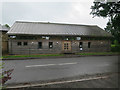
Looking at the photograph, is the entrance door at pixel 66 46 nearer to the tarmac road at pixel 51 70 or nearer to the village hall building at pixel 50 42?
the village hall building at pixel 50 42

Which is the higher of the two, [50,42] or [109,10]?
[109,10]

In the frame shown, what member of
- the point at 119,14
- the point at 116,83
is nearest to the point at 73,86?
the point at 116,83

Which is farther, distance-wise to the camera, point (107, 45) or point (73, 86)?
point (107, 45)

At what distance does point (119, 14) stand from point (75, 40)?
10249 millimetres

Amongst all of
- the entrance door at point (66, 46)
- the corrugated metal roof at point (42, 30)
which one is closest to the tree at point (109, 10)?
the corrugated metal roof at point (42, 30)

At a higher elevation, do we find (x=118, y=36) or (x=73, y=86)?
(x=118, y=36)

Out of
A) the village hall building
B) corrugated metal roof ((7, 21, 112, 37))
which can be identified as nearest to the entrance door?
the village hall building

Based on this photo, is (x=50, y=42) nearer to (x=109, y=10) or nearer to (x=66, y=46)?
(x=66, y=46)

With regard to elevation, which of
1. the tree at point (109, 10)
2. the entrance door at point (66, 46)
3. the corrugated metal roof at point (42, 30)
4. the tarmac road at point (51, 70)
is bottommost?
the tarmac road at point (51, 70)

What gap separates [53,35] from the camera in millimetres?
13445

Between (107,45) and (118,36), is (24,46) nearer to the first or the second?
(107,45)

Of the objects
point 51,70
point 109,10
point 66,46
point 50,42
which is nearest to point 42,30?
point 50,42

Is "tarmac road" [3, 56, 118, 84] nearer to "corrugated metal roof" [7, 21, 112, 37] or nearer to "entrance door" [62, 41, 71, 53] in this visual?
"entrance door" [62, 41, 71, 53]

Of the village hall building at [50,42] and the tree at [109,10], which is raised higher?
the tree at [109,10]
